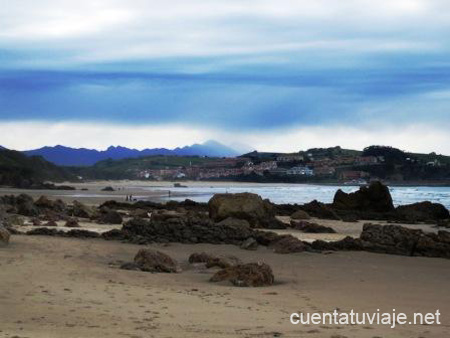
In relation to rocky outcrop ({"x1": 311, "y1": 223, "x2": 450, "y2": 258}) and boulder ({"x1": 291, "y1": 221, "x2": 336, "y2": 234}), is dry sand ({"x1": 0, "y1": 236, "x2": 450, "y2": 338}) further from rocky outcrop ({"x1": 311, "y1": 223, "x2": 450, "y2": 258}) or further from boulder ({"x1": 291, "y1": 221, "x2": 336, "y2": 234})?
boulder ({"x1": 291, "y1": 221, "x2": 336, "y2": 234})

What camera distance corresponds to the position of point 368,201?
33.2m

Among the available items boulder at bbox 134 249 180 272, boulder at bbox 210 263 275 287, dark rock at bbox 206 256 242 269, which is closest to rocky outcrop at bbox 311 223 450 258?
dark rock at bbox 206 256 242 269

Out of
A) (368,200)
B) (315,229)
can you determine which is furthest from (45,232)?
(368,200)

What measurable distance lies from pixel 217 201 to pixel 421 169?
112m

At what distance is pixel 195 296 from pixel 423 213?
24.1 m

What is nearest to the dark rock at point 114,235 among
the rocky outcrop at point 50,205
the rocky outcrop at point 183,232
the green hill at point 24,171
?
the rocky outcrop at point 183,232

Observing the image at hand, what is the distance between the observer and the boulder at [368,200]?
1281 inches

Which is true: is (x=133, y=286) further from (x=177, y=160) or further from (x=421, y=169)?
(x=177, y=160)

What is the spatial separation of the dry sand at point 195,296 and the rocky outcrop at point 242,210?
785 centimetres

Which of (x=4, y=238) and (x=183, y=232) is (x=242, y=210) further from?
(x=4, y=238)

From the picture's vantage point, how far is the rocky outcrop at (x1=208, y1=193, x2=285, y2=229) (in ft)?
69.1

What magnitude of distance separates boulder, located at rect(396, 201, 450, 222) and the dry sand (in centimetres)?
1643

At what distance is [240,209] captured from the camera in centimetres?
2128

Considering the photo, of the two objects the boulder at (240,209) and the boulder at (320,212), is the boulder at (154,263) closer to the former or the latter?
the boulder at (240,209)
